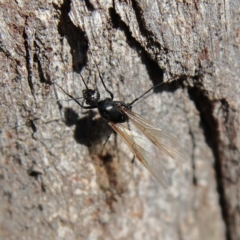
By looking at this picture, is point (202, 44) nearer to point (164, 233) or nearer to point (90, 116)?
point (90, 116)

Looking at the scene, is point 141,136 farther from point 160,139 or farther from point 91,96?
point 91,96

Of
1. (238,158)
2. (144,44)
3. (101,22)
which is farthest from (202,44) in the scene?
(238,158)

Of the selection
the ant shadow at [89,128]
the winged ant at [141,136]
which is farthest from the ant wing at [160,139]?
the ant shadow at [89,128]

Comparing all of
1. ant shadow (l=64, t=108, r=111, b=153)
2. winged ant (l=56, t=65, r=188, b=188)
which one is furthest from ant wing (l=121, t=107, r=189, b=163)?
ant shadow (l=64, t=108, r=111, b=153)

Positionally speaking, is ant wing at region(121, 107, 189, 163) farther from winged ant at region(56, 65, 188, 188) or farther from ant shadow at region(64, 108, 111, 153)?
ant shadow at region(64, 108, 111, 153)

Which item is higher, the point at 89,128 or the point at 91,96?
the point at 91,96

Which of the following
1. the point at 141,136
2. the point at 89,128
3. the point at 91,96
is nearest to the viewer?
the point at 91,96

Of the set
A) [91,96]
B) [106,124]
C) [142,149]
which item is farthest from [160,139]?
[91,96]
